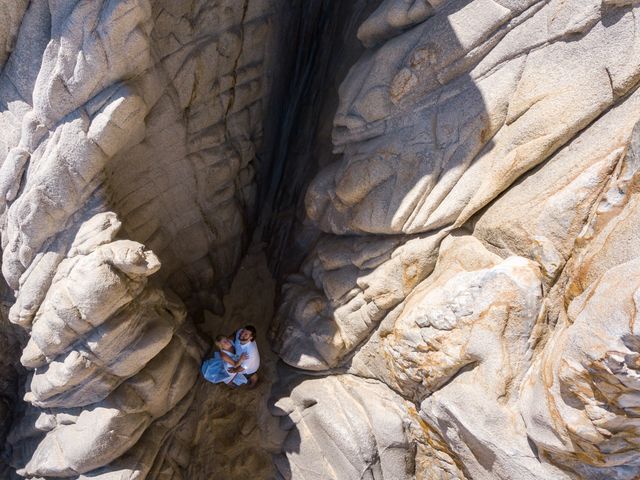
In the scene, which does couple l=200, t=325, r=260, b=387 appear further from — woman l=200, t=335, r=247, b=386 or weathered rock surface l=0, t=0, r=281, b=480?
weathered rock surface l=0, t=0, r=281, b=480

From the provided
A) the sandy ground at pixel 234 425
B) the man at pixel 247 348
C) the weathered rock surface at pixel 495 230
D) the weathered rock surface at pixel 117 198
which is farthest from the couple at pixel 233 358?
the weathered rock surface at pixel 495 230

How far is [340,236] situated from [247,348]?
0.98m

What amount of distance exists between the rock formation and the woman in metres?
0.14

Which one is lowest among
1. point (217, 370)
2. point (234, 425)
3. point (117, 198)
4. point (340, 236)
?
point (234, 425)

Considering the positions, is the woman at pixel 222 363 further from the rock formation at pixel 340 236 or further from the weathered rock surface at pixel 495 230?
the weathered rock surface at pixel 495 230

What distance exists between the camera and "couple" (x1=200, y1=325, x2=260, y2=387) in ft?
10.7

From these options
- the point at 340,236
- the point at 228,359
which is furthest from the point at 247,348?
the point at 340,236

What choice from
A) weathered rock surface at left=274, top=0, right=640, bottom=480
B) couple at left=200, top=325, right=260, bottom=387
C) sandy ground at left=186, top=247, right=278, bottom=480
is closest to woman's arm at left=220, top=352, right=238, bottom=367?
couple at left=200, top=325, right=260, bottom=387

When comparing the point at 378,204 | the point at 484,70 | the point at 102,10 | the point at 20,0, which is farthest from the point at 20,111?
the point at 484,70

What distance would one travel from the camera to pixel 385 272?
2896mm

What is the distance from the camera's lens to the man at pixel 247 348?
325cm

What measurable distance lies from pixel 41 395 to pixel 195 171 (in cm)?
164

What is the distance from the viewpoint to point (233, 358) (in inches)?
129

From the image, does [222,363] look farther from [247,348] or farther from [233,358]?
[247,348]
